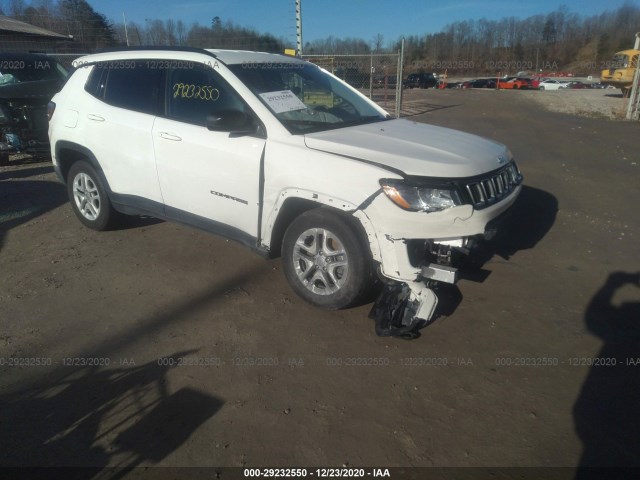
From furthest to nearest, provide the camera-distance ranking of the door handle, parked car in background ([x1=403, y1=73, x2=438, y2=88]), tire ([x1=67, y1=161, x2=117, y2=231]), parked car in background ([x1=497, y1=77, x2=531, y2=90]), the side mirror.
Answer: parked car in background ([x1=497, y1=77, x2=531, y2=90]) < parked car in background ([x1=403, y1=73, x2=438, y2=88]) < tire ([x1=67, y1=161, x2=117, y2=231]) < the door handle < the side mirror

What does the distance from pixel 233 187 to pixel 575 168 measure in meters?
7.10

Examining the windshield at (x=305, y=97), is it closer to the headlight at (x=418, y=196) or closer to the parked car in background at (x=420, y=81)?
the headlight at (x=418, y=196)

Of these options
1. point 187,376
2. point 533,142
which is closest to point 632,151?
point 533,142

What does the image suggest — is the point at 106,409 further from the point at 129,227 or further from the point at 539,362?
the point at 129,227

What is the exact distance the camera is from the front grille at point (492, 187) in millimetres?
3317

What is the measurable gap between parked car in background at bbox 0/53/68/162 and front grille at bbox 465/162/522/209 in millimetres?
8487

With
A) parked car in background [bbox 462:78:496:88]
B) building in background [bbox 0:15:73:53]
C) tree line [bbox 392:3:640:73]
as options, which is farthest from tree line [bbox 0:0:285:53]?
tree line [bbox 392:3:640:73]

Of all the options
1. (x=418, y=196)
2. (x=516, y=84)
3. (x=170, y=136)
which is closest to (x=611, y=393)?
(x=418, y=196)

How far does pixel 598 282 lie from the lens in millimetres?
4211

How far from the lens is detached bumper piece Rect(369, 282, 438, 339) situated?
10.7ft

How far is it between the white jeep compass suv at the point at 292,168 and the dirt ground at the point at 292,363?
1.54 ft

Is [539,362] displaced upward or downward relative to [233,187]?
downward

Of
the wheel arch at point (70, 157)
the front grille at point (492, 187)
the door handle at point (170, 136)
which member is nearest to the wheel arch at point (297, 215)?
the front grille at point (492, 187)

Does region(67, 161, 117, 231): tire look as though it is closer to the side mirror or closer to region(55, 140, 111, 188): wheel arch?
region(55, 140, 111, 188): wheel arch
